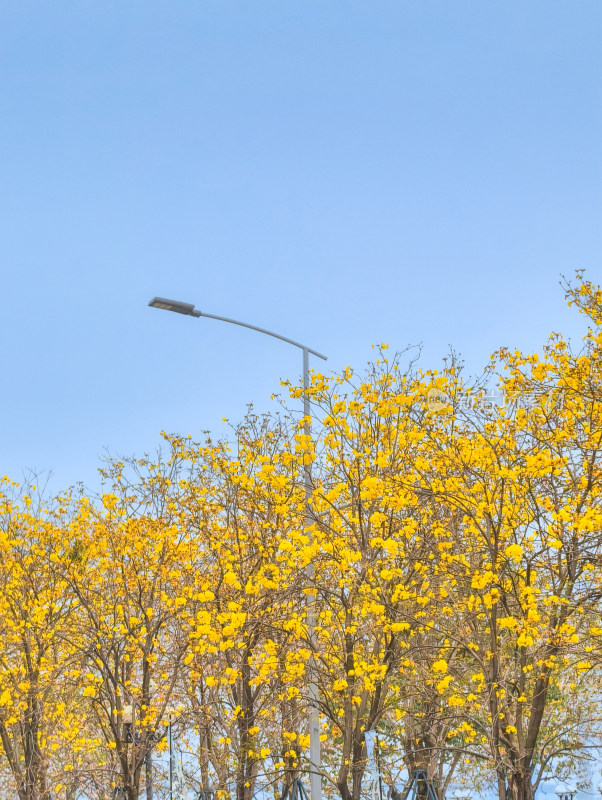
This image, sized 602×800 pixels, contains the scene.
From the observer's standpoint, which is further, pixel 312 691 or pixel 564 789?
pixel 564 789

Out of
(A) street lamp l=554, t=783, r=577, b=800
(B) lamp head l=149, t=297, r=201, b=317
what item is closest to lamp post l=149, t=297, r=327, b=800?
(B) lamp head l=149, t=297, r=201, b=317

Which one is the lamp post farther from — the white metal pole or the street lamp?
the street lamp

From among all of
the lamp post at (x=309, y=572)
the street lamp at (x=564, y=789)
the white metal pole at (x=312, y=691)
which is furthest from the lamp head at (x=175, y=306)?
the street lamp at (x=564, y=789)

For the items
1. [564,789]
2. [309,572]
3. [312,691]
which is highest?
[309,572]

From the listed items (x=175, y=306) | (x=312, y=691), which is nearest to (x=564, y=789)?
(x=312, y=691)

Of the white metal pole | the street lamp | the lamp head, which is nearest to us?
the white metal pole

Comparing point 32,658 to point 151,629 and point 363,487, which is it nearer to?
point 151,629

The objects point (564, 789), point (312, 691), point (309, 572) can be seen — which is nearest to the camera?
point (312, 691)

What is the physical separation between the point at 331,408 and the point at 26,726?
12.4m

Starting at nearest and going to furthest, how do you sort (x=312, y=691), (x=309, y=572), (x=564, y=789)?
(x=312, y=691)
(x=309, y=572)
(x=564, y=789)

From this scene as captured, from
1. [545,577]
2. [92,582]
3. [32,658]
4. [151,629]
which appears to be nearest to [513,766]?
[545,577]

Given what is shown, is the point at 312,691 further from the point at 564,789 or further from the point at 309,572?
the point at 564,789

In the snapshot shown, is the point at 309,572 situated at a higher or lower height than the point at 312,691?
higher

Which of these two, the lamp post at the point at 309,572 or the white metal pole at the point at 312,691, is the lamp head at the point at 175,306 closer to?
the lamp post at the point at 309,572
